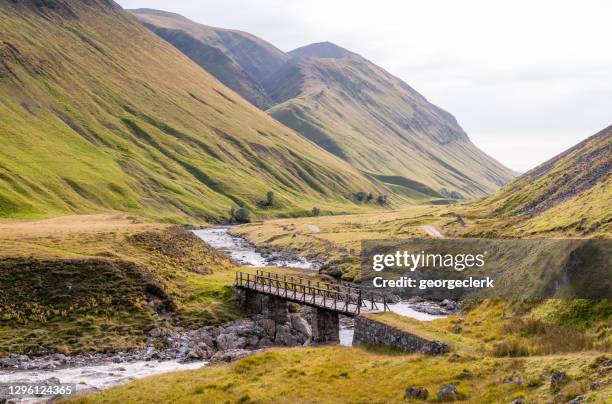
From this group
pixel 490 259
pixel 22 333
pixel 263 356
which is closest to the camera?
pixel 263 356

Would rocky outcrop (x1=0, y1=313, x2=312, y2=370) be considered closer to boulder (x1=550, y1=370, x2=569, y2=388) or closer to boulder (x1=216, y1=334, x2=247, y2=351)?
boulder (x1=216, y1=334, x2=247, y2=351)

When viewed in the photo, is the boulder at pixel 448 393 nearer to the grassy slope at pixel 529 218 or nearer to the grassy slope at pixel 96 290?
the grassy slope at pixel 529 218

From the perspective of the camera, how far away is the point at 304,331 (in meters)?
61.3

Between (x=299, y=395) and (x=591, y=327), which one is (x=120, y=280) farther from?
(x=591, y=327)

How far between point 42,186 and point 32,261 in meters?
110

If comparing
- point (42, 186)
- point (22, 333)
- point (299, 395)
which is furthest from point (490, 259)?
point (42, 186)

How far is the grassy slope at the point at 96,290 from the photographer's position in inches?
2146

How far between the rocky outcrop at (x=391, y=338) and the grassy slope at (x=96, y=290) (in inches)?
922

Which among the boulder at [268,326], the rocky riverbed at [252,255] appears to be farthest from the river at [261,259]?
the boulder at [268,326]

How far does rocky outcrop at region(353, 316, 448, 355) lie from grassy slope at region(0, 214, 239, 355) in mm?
23412

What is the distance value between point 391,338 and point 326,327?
13.0 metres

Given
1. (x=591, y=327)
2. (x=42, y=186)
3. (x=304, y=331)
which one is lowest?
(x=304, y=331)

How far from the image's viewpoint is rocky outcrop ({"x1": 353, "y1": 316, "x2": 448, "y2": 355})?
33.9 m

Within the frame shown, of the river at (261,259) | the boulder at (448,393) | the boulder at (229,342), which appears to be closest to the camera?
the boulder at (448,393)
